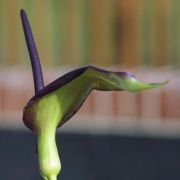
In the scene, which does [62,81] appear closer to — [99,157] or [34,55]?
[34,55]

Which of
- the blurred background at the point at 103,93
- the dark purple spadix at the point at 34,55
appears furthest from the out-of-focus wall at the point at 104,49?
the dark purple spadix at the point at 34,55

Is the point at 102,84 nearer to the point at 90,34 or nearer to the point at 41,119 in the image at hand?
the point at 41,119

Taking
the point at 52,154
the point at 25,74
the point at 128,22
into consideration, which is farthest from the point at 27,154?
the point at 52,154

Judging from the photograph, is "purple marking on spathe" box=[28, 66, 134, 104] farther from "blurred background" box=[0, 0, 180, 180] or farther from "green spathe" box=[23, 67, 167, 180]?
"blurred background" box=[0, 0, 180, 180]

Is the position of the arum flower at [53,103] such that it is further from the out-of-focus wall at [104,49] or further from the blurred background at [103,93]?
the out-of-focus wall at [104,49]

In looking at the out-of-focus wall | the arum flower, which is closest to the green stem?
the arum flower

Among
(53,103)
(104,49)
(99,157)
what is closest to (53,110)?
(53,103)
